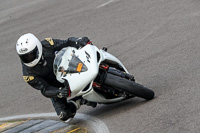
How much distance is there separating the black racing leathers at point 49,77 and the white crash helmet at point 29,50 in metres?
0.18

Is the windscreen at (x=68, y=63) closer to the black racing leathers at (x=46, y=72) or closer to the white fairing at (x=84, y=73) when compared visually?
the white fairing at (x=84, y=73)

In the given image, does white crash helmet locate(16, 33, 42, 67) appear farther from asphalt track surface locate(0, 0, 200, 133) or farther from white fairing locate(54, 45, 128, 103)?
asphalt track surface locate(0, 0, 200, 133)

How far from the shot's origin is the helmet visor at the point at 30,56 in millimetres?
6617

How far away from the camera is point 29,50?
21.7ft

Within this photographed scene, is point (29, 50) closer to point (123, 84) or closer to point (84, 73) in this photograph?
point (84, 73)

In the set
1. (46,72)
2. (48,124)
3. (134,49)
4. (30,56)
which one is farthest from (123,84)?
(134,49)

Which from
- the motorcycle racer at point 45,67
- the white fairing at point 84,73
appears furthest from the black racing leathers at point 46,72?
the white fairing at point 84,73

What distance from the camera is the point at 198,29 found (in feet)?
30.9

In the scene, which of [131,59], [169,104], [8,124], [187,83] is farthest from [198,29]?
[8,124]

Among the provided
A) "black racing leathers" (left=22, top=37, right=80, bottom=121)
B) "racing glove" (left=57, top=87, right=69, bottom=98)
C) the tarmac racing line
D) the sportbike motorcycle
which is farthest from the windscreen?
the tarmac racing line

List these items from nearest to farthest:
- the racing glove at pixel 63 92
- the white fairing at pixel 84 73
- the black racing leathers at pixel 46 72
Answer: the white fairing at pixel 84 73 < the racing glove at pixel 63 92 < the black racing leathers at pixel 46 72

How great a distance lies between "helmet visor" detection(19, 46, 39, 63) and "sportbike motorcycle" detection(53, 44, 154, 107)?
0.33m

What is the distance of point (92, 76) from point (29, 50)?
110cm

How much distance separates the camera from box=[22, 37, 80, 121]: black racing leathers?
A: 6.89 m
